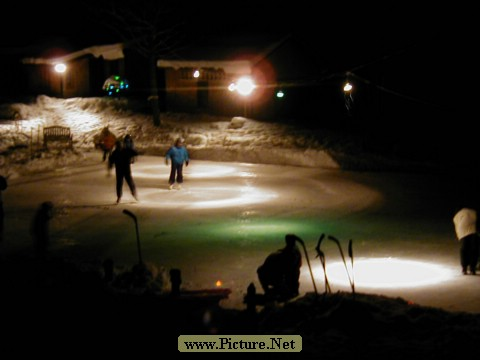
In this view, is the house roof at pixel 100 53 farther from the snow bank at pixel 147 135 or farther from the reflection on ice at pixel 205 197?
the reflection on ice at pixel 205 197

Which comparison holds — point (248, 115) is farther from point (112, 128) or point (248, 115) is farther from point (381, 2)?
point (381, 2)

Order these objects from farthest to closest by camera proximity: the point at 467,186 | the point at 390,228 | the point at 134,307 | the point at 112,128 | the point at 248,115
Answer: the point at 248,115, the point at 112,128, the point at 467,186, the point at 390,228, the point at 134,307

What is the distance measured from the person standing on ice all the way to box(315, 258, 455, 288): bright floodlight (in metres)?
0.35

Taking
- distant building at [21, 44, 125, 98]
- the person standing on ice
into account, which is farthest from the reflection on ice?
distant building at [21, 44, 125, 98]

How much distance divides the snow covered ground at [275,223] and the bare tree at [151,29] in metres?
4.73

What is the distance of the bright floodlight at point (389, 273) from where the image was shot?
12.5 metres

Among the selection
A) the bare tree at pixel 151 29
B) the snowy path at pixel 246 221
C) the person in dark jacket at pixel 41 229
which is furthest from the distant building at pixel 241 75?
the person in dark jacket at pixel 41 229

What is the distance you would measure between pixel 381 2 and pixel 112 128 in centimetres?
2088

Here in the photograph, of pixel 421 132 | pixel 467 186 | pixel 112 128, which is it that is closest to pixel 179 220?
pixel 467 186

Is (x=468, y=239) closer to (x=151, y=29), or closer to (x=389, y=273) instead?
(x=389, y=273)

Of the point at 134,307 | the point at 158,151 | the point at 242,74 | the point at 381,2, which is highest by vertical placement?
the point at 381,2

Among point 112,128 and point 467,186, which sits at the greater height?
point 112,128

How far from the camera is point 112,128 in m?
38.2

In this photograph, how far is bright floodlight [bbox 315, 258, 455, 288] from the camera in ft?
41.2
